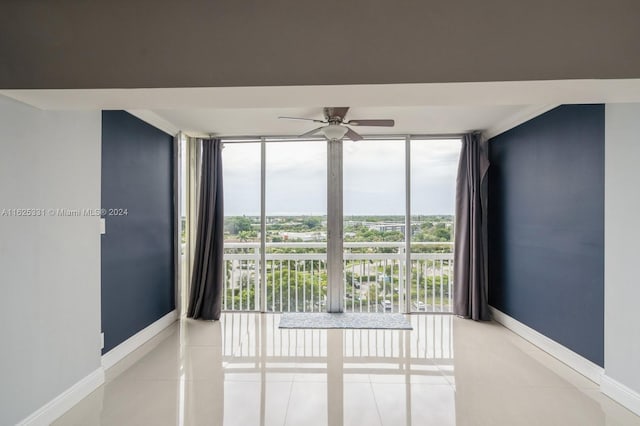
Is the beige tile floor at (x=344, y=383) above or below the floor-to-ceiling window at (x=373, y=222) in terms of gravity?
below

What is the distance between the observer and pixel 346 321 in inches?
156

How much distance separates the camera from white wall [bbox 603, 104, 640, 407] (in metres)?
2.17

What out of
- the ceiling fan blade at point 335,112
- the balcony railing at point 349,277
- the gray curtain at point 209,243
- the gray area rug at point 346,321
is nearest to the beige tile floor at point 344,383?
the gray area rug at point 346,321

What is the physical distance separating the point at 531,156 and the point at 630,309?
1747 millimetres

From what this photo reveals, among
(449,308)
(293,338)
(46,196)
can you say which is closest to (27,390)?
(46,196)

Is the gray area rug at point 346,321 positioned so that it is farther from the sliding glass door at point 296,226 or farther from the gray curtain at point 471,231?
the gray curtain at point 471,231

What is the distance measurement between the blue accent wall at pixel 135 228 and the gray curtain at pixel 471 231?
3857mm

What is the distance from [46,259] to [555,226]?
4182 millimetres

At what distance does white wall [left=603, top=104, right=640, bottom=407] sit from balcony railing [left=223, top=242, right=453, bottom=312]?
2115 mm

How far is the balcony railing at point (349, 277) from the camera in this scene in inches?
176

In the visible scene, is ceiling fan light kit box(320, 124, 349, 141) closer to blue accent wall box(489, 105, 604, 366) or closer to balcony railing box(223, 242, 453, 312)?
balcony railing box(223, 242, 453, 312)

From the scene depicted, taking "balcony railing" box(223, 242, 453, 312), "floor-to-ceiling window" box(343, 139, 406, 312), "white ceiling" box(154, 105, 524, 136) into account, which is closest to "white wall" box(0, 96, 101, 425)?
"white ceiling" box(154, 105, 524, 136)

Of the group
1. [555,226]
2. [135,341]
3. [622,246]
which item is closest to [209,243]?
[135,341]

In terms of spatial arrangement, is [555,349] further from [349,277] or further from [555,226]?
[349,277]
